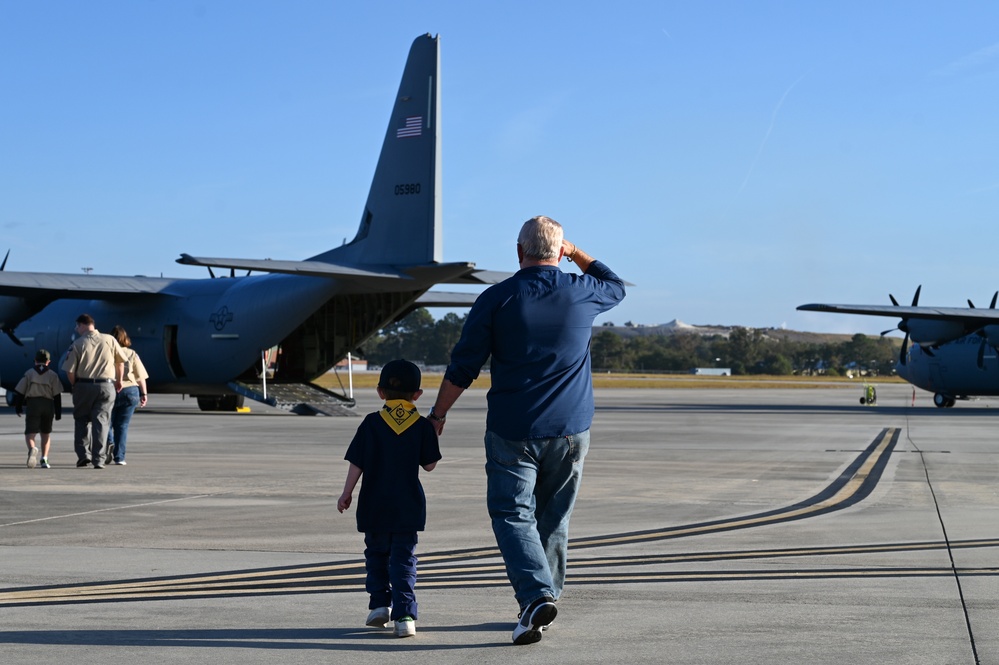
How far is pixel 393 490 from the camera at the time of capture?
5988 mm

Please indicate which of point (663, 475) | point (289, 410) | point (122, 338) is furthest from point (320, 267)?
point (663, 475)

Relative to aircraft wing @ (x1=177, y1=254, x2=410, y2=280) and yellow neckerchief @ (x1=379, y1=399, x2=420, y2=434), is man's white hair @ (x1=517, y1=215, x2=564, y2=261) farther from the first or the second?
aircraft wing @ (x1=177, y1=254, x2=410, y2=280)

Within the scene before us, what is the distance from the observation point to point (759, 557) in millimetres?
8180

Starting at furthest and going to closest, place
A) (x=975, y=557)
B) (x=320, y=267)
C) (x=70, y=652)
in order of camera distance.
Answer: (x=320, y=267) < (x=975, y=557) < (x=70, y=652)

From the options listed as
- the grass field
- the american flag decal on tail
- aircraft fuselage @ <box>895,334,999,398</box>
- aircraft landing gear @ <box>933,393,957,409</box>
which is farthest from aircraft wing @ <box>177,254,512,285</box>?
the grass field

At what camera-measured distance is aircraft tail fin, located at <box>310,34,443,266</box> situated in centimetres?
2892

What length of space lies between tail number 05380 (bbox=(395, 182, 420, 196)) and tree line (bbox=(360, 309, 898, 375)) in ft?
412

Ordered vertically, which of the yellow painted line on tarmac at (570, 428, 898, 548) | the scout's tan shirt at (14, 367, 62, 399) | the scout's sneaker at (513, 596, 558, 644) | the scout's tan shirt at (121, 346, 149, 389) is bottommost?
the yellow painted line on tarmac at (570, 428, 898, 548)

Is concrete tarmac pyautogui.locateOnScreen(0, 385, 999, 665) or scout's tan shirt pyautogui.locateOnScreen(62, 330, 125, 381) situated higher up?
scout's tan shirt pyautogui.locateOnScreen(62, 330, 125, 381)

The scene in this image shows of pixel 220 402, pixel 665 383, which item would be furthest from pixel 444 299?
pixel 665 383

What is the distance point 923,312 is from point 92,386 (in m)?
28.9

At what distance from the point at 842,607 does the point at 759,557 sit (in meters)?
1.85

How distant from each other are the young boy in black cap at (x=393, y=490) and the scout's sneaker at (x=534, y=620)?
1.81 ft

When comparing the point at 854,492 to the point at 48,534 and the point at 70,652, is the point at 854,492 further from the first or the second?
the point at 70,652
